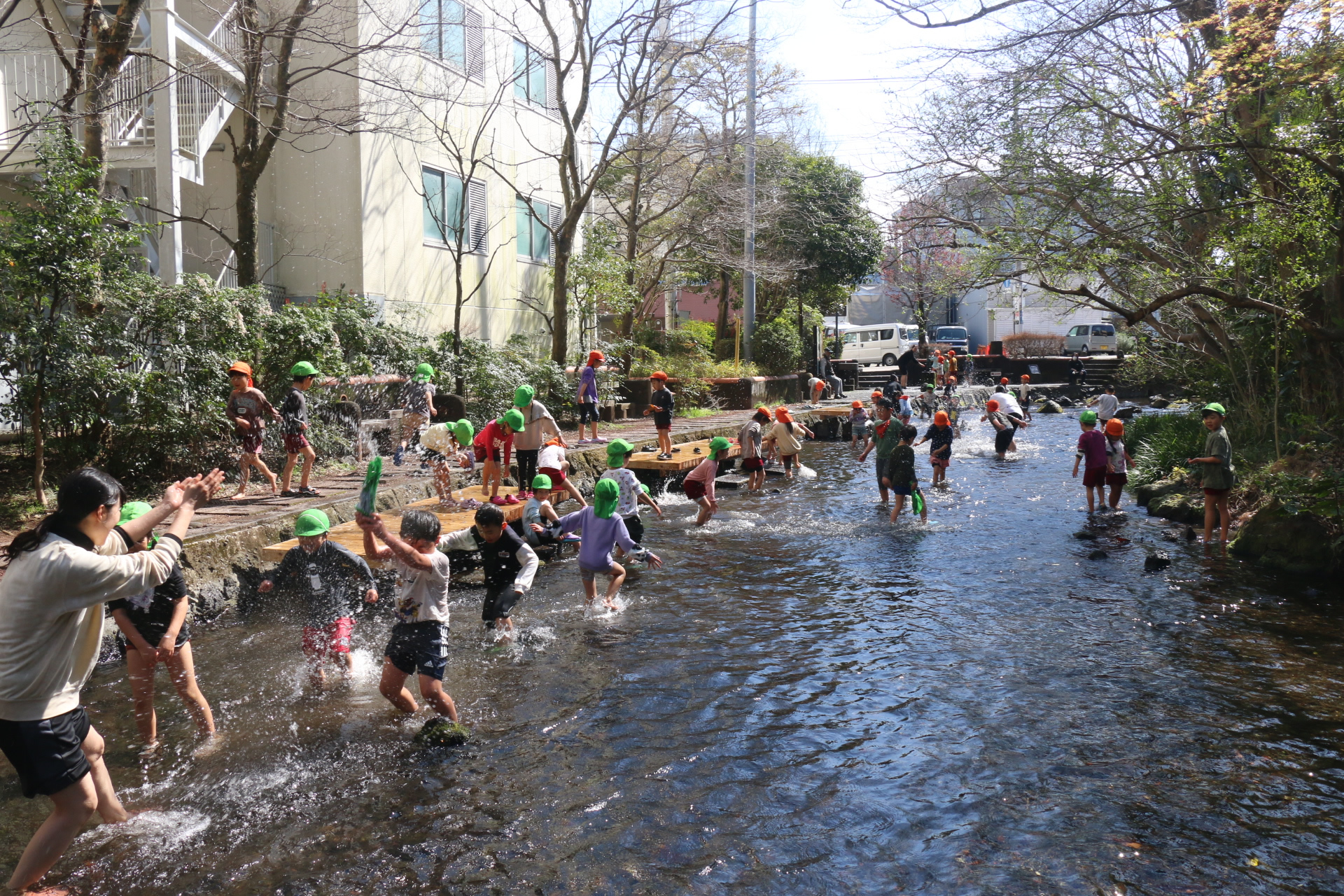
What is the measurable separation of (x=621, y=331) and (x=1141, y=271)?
16413mm

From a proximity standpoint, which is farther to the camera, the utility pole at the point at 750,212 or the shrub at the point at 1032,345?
the shrub at the point at 1032,345

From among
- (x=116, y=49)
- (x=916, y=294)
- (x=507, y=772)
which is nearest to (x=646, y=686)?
(x=507, y=772)

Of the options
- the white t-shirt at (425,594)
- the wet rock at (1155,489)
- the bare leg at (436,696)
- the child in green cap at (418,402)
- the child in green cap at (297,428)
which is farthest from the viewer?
the wet rock at (1155,489)

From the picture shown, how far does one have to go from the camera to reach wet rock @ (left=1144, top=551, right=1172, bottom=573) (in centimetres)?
1048

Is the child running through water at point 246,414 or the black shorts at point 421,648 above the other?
the child running through water at point 246,414

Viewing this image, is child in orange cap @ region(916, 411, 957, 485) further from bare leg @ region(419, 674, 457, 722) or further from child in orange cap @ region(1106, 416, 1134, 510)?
bare leg @ region(419, 674, 457, 722)

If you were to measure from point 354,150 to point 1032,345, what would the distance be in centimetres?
3683

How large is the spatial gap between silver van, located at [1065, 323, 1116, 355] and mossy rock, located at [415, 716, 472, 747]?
42.8 m

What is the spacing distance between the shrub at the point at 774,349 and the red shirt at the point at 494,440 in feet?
62.4

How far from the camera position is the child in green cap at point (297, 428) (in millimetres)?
10664

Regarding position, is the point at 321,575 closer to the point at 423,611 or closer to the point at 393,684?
the point at 393,684

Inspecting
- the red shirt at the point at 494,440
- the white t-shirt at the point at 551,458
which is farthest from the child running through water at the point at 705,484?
the white t-shirt at the point at 551,458

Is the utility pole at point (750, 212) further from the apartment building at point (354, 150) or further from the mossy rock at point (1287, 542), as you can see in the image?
the mossy rock at point (1287, 542)

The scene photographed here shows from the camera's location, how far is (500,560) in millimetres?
7312
